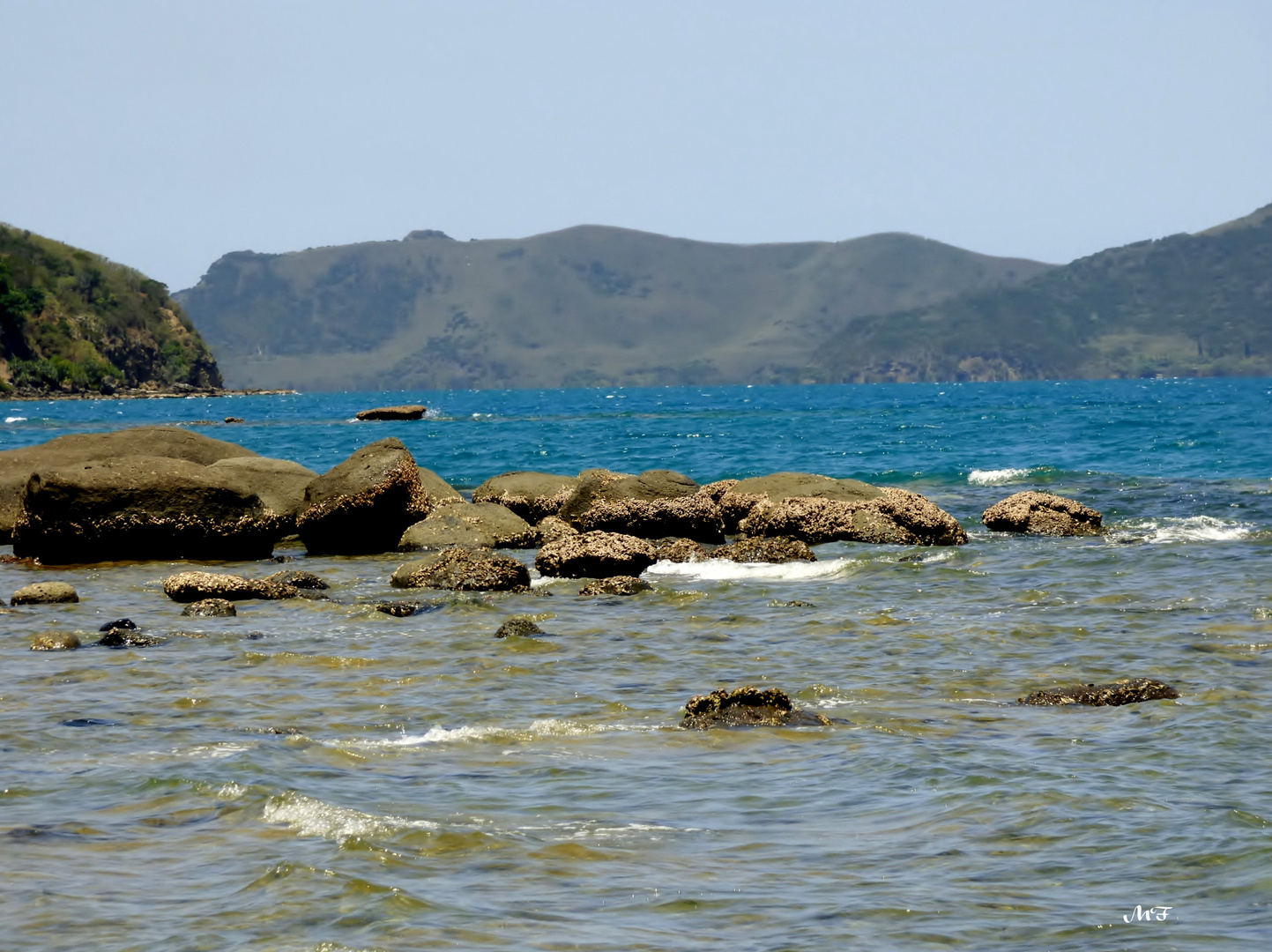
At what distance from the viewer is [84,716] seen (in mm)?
8961

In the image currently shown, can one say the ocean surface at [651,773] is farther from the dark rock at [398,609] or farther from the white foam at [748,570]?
the white foam at [748,570]

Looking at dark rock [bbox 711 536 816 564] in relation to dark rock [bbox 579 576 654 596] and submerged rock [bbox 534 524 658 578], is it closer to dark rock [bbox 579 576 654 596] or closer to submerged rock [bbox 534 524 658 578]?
submerged rock [bbox 534 524 658 578]

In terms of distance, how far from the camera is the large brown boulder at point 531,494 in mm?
22406

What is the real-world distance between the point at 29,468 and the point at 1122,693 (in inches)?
677

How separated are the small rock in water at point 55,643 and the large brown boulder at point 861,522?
10773 mm

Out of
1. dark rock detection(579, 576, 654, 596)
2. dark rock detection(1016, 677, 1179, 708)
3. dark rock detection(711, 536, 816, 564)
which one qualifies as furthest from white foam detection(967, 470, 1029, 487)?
dark rock detection(1016, 677, 1179, 708)

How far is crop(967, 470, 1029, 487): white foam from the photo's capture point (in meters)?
30.6

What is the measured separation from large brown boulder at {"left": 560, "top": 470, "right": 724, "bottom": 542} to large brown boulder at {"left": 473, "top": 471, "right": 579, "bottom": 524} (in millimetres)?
1100

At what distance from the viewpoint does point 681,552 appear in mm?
18125

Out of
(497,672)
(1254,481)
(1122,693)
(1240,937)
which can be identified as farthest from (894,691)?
(1254,481)

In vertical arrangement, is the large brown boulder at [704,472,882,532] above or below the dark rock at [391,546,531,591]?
above

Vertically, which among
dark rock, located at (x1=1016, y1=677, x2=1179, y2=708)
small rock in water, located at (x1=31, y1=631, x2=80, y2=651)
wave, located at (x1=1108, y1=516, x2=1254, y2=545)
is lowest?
wave, located at (x1=1108, y1=516, x2=1254, y2=545)

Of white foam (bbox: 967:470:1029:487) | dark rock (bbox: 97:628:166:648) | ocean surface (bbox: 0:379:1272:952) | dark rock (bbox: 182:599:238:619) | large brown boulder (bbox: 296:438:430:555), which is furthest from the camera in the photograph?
white foam (bbox: 967:470:1029:487)

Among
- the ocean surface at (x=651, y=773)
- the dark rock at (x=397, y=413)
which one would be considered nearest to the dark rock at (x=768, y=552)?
the ocean surface at (x=651, y=773)
